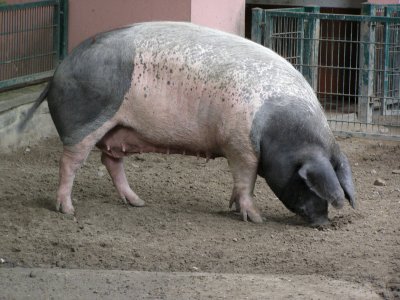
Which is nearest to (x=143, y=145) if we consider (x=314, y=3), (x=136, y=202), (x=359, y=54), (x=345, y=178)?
(x=136, y=202)

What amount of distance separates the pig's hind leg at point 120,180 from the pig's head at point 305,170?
3.23ft

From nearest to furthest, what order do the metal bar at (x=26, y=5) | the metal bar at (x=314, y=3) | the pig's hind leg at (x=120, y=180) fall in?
the pig's hind leg at (x=120, y=180) < the metal bar at (x=26, y=5) < the metal bar at (x=314, y=3)

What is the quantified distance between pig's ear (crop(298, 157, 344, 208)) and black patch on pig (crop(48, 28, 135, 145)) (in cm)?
128

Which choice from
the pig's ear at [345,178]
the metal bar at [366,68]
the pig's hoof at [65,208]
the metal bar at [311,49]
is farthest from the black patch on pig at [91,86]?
the metal bar at [366,68]

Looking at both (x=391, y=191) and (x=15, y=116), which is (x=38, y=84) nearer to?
(x=15, y=116)

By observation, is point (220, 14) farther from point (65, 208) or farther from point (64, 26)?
point (65, 208)

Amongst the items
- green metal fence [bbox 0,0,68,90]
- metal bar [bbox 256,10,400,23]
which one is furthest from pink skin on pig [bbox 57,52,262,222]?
metal bar [bbox 256,10,400,23]

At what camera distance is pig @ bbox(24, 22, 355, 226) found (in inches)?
247

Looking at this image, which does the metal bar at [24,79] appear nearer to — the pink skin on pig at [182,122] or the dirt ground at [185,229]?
the dirt ground at [185,229]

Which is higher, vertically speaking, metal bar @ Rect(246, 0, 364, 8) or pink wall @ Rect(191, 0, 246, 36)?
metal bar @ Rect(246, 0, 364, 8)

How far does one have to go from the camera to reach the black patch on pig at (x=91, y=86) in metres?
6.43

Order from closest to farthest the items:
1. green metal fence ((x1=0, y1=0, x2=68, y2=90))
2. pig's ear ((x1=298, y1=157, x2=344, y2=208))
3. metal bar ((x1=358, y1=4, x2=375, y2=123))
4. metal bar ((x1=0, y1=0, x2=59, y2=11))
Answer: pig's ear ((x1=298, y1=157, x2=344, y2=208)) → metal bar ((x1=0, y1=0, x2=59, y2=11)) → green metal fence ((x1=0, y1=0, x2=68, y2=90)) → metal bar ((x1=358, y1=4, x2=375, y2=123))

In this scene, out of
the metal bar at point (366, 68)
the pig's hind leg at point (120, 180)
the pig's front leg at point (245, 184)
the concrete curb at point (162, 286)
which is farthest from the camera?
the metal bar at point (366, 68)

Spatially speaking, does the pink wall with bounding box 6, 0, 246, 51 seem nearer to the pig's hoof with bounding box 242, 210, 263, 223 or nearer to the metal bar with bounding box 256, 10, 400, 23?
the metal bar with bounding box 256, 10, 400, 23
